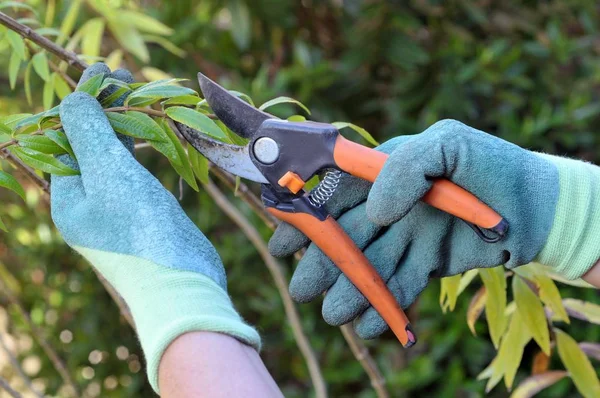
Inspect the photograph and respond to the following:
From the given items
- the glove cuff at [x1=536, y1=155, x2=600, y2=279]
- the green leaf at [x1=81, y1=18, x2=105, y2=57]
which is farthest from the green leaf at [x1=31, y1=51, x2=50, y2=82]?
the glove cuff at [x1=536, y1=155, x2=600, y2=279]

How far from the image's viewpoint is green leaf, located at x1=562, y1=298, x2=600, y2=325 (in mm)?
1068

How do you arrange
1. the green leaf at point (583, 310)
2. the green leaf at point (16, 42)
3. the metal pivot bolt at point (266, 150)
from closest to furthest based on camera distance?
the metal pivot bolt at point (266, 150) < the green leaf at point (16, 42) < the green leaf at point (583, 310)

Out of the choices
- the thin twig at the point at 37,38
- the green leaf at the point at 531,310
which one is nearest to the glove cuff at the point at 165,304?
the thin twig at the point at 37,38

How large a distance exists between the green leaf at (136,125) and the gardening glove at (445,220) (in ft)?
0.60

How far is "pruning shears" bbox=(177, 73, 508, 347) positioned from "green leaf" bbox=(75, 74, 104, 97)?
3.7 inches

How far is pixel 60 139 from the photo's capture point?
2.30 feet

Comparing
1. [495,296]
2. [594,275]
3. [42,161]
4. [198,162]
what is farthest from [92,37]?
[594,275]

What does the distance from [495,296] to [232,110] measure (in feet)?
1.39

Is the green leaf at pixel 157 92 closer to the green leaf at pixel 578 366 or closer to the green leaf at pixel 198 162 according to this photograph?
the green leaf at pixel 198 162

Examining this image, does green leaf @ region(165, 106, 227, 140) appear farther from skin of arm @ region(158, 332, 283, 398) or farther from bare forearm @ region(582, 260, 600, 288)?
bare forearm @ region(582, 260, 600, 288)

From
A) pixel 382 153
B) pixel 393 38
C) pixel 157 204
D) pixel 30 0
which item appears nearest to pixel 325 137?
pixel 382 153

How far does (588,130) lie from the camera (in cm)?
207

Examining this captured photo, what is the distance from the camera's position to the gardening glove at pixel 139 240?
588 mm

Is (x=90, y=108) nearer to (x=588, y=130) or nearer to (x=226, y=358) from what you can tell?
(x=226, y=358)
